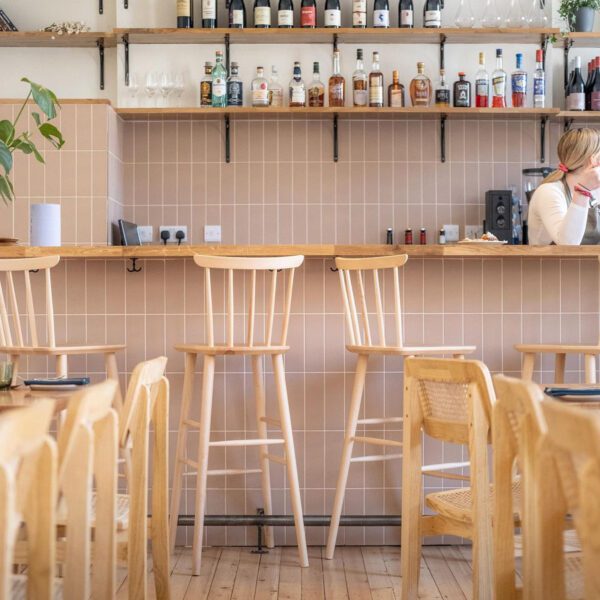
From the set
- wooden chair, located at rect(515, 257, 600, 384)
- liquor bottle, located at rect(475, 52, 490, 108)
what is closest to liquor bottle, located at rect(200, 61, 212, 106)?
liquor bottle, located at rect(475, 52, 490, 108)

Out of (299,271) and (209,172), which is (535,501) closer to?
(299,271)

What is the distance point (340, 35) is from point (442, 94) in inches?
24.9

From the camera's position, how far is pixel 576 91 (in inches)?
197

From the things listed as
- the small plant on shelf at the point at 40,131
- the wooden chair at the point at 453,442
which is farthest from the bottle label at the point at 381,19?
the wooden chair at the point at 453,442

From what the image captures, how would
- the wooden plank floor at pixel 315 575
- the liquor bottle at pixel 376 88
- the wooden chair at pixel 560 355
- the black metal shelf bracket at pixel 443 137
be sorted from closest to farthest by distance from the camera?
the wooden plank floor at pixel 315 575, the wooden chair at pixel 560 355, the liquor bottle at pixel 376 88, the black metal shelf bracket at pixel 443 137

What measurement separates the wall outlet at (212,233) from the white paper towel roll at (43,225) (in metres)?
1.37

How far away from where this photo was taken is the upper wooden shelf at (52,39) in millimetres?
5031

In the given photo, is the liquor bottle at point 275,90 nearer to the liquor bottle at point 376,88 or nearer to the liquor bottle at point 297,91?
the liquor bottle at point 297,91

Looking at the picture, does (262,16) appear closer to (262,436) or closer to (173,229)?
(173,229)

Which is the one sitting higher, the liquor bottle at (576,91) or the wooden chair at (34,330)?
the liquor bottle at (576,91)

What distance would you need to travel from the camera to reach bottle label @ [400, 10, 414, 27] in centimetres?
496

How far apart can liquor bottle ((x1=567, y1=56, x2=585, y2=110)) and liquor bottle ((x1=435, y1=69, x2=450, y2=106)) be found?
65 cm

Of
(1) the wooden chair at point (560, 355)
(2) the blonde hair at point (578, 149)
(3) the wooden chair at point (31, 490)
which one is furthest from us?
(2) the blonde hair at point (578, 149)

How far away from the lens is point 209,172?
5.05 metres
